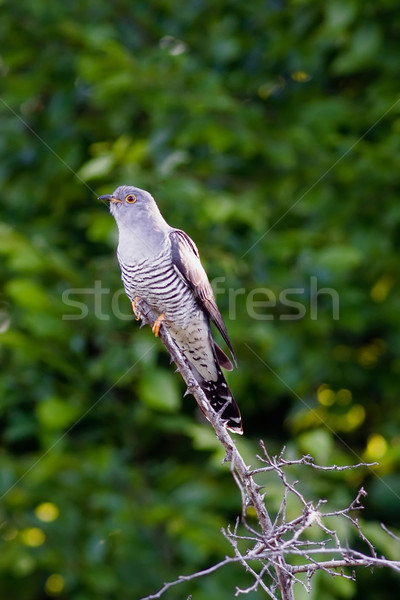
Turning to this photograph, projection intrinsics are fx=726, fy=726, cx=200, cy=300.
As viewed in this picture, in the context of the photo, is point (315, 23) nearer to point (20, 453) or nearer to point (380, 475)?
point (380, 475)

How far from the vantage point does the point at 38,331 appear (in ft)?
12.4

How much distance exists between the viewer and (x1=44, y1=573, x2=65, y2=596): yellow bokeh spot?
4.29 metres

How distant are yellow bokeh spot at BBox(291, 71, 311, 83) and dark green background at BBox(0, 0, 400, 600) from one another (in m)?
0.02

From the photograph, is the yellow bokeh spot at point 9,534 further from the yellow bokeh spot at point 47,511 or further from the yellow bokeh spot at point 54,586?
the yellow bokeh spot at point 54,586

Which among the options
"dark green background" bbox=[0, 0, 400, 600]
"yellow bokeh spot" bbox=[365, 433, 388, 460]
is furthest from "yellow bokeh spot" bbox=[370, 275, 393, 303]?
"yellow bokeh spot" bbox=[365, 433, 388, 460]

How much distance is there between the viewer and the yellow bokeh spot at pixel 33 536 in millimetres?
3891

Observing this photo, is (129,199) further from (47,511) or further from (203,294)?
(47,511)

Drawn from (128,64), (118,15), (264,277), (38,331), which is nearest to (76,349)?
(38,331)

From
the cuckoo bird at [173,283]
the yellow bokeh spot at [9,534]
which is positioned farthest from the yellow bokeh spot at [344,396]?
the yellow bokeh spot at [9,534]

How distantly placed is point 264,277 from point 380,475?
1.27m

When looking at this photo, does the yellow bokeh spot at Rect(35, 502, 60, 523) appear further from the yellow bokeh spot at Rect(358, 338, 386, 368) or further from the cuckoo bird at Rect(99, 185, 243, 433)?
the yellow bokeh spot at Rect(358, 338, 386, 368)

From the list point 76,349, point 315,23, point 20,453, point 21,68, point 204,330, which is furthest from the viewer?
point 21,68

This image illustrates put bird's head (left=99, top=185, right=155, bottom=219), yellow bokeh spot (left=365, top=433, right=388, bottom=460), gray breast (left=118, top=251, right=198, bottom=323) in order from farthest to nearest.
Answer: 1. yellow bokeh spot (left=365, top=433, right=388, bottom=460)
2. bird's head (left=99, top=185, right=155, bottom=219)
3. gray breast (left=118, top=251, right=198, bottom=323)

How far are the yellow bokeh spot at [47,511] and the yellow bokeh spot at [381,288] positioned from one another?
2216mm
